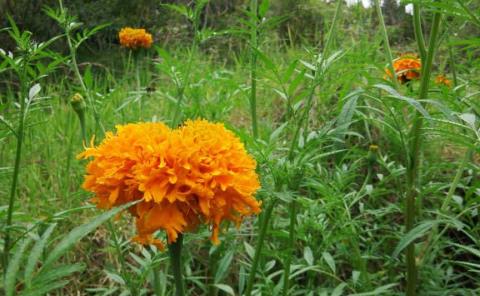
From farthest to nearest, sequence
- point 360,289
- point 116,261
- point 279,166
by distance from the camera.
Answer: point 116,261 → point 360,289 → point 279,166

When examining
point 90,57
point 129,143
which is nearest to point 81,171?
point 129,143

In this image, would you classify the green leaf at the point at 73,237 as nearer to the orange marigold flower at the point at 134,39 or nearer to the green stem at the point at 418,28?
the green stem at the point at 418,28

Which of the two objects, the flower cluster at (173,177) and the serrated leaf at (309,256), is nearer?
the flower cluster at (173,177)

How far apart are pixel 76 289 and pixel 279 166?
0.94 metres

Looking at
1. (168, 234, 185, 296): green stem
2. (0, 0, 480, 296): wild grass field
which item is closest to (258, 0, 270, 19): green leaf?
(0, 0, 480, 296): wild grass field

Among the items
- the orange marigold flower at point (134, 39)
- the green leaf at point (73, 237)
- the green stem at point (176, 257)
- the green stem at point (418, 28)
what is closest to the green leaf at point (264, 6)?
the green stem at point (418, 28)

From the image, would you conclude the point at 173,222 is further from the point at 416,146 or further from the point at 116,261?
the point at 116,261

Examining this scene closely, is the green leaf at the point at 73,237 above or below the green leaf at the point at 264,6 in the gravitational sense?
below

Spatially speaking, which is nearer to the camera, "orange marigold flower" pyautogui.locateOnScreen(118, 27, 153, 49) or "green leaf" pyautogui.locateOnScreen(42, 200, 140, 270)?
"green leaf" pyautogui.locateOnScreen(42, 200, 140, 270)

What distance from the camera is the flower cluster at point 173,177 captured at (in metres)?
0.70

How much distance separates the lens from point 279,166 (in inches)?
38.0

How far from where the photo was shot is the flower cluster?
0.70m

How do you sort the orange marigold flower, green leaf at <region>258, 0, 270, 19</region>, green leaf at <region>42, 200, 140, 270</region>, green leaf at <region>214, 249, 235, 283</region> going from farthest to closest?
the orange marigold flower < green leaf at <region>214, 249, 235, 283</region> < green leaf at <region>258, 0, 270, 19</region> < green leaf at <region>42, 200, 140, 270</region>

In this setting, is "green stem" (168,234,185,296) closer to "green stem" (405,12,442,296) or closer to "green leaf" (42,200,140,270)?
"green leaf" (42,200,140,270)
